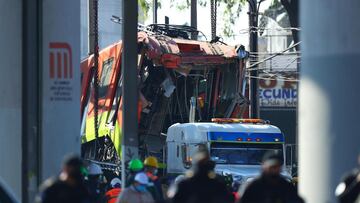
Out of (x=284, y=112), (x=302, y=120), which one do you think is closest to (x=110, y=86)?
(x=302, y=120)

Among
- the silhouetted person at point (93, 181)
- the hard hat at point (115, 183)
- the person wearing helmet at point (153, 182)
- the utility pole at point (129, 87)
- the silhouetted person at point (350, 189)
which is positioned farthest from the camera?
the hard hat at point (115, 183)

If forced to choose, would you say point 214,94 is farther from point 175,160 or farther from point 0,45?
point 0,45

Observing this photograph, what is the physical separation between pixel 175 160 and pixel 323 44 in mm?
10824

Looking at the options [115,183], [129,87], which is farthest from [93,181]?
[115,183]

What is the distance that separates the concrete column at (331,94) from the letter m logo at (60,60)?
787 centimetres

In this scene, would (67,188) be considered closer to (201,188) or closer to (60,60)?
(201,188)

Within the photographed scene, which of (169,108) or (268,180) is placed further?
(169,108)

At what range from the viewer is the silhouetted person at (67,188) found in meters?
10.9

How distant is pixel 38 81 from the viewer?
64.1 feet

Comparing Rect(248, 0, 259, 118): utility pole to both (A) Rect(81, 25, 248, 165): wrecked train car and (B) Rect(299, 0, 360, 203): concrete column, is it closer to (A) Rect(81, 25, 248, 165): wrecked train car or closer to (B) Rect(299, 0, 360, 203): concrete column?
(A) Rect(81, 25, 248, 165): wrecked train car

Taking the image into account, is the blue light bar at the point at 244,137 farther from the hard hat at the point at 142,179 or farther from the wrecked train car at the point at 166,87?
the hard hat at the point at 142,179

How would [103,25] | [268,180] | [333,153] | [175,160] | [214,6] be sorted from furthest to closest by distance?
[103,25], [214,6], [175,160], [333,153], [268,180]

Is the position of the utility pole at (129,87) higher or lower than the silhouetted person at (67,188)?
higher

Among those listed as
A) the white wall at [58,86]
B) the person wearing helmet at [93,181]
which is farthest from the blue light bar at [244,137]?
the white wall at [58,86]
